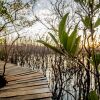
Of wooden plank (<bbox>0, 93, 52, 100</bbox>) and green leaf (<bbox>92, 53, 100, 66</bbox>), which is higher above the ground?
green leaf (<bbox>92, 53, 100, 66</bbox>)

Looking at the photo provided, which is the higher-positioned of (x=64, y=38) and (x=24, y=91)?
(x=64, y=38)

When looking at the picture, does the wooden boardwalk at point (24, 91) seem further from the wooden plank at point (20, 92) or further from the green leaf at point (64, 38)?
the green leaf at point (64, 38)

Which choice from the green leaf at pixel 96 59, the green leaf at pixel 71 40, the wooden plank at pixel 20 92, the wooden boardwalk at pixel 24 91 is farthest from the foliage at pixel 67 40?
the wooden plank at pixel 20 92

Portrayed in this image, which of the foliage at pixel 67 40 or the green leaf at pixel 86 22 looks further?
the green leaf at pixel 86 22

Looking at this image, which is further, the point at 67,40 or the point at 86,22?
the point at 86,22

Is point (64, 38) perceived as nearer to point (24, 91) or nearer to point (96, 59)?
point (96, 59)

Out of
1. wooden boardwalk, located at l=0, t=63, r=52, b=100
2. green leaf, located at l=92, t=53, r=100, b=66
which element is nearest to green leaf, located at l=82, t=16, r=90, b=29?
green leaf, located at l=92, t=53, r=100, b=66

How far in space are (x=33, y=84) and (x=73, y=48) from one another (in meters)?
3.77

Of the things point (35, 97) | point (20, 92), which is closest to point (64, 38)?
point (35, 97)

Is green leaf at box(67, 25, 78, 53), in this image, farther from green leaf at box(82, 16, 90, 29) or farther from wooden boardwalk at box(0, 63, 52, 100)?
wooden boardwalk at box(0, 63, 52, 100)

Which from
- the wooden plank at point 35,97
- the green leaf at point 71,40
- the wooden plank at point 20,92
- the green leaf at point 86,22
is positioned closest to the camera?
the green leaf at point 71,40

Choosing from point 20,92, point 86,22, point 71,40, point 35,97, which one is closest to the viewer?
point 71,40

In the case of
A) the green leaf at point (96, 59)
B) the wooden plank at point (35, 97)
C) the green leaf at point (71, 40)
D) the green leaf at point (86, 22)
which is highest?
the green leaf at point (86, 22)

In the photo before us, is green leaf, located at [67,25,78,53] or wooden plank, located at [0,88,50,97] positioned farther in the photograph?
wooden plank, located at [0,88,50,97]
